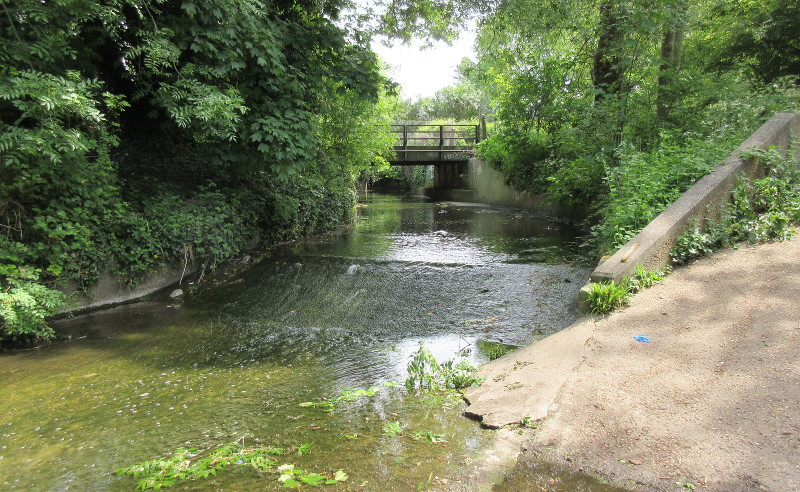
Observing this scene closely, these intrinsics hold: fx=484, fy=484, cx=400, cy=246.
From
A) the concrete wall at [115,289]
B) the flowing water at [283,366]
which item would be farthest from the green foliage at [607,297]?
the concrete wall at [115,289]

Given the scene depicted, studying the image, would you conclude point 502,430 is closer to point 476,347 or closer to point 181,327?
point 476,347

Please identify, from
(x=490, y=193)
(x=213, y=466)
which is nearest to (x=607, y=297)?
(x=213, y=466)

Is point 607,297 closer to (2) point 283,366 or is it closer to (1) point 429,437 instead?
(1) point 429,437

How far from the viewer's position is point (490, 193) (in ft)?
65.3

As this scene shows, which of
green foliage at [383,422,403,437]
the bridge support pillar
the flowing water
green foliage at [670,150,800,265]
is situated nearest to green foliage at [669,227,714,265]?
green foliage at [670,150,800,265]

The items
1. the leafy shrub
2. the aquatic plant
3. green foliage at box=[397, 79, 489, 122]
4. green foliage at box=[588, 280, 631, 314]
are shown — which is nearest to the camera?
the aquatic plant

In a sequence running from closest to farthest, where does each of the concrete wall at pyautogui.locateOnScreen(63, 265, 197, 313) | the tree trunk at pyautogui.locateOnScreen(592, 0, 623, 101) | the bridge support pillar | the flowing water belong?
the flowing water < the concrete wall at pyautogui.locateOnScreen(63, 265, 197, 313) < the tree trunk at pyautogui.locateOnScreen(592, 0, 623, 101) < the bridge support pillar

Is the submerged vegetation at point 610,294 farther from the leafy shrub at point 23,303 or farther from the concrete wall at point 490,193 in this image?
the concrete wall at point 490,193

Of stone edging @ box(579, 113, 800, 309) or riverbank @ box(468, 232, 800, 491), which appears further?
stone edging @ box(579, 113, 800, 309)

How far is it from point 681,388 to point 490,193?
1725cm

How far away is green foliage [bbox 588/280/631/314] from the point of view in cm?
434

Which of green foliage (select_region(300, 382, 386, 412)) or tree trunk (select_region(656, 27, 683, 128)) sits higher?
tree trunk (select_region(656, 27, 683, 128))

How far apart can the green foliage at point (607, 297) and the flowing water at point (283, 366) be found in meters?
0.86

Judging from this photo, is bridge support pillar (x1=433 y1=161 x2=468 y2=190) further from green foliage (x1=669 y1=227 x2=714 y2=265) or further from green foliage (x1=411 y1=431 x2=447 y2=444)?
green foliage (x1=411 y1=431 x2=447 y2=444)
